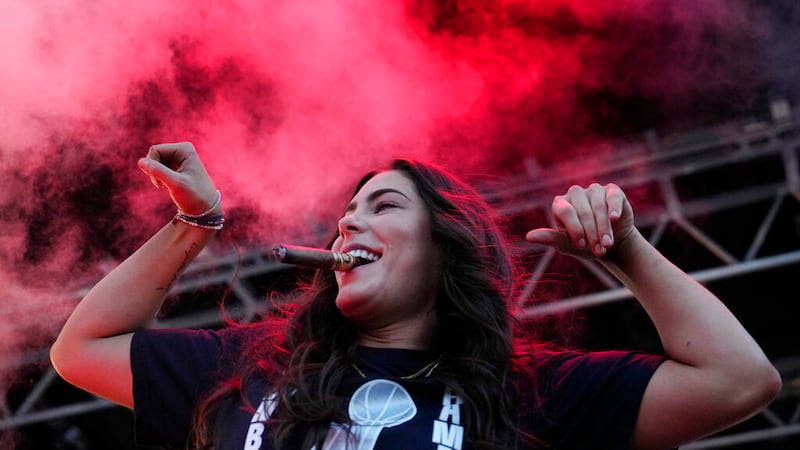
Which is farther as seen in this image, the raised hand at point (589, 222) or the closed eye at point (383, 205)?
the closed eye at point (383, 205)

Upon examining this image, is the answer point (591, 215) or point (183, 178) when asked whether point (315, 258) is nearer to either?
point (183, 178)

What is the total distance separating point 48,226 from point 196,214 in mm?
1278

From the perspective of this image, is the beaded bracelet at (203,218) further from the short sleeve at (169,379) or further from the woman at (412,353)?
the short sleeve at (169,379)

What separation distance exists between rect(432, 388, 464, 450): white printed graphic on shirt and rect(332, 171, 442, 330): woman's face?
13.1 inches

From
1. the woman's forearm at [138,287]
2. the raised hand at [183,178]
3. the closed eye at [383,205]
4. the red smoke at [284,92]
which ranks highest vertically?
the red smoke at [284,92]

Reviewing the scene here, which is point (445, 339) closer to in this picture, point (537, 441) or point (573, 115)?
point (537, 441)

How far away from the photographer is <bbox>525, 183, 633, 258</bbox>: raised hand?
1.89 metres

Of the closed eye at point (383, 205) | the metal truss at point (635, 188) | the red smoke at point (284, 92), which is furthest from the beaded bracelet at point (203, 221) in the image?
the metal truss at point (635, 188)

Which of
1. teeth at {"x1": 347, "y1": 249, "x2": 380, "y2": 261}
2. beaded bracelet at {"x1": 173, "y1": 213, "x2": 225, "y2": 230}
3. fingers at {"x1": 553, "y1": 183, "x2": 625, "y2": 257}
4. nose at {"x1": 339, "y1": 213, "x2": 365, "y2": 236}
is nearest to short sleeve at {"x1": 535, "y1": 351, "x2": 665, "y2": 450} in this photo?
fingers at {"x1": 553, "y1": 183, "x2": 625, "y2": 257}

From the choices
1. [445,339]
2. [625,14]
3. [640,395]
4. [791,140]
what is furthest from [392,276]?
[791,140]

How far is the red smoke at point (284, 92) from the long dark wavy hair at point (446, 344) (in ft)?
2.10

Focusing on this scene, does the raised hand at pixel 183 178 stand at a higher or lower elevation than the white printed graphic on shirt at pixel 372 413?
higher

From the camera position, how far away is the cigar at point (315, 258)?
6.49ft

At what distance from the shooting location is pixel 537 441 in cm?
202
